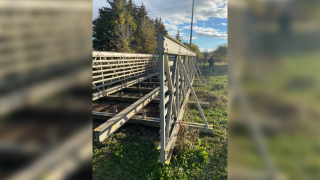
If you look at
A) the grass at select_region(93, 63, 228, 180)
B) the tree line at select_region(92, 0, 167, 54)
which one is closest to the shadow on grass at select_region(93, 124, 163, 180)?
the grass at select_region(93, 63, 228, 180)

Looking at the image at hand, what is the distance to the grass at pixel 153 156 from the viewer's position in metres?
2.52

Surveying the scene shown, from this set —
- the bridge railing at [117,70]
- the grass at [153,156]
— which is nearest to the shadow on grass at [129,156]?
the grass at [153,156]

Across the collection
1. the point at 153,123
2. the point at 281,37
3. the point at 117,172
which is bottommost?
the point at 117,172

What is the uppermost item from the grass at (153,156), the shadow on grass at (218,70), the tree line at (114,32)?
the tree line at (114,32)

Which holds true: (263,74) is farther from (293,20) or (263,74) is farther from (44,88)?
(44,88)

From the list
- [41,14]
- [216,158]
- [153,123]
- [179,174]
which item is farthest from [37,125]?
[153,123]

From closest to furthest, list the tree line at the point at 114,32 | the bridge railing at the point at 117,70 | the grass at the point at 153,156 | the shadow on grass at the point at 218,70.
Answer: the shadow on grass at the point at 218,70
the grass at the point at 153,156
the bridge railing at the point at 117,70
the tree line at the point at 114,32

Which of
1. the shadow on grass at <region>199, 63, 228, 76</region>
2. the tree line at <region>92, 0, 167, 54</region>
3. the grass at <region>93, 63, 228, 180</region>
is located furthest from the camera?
the tree line at <region>92, 0, 167, 54</region>

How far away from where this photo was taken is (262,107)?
62 centimetres

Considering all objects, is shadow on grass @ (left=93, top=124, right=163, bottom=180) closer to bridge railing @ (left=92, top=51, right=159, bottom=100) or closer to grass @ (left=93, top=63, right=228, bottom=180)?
grass @ (left=93, top=63, right=228, bottom=180)

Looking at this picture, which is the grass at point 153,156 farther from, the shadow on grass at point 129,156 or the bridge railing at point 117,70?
the bridge railing at point 117,70

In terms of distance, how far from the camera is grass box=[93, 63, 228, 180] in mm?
2516

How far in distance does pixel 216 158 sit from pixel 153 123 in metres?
1.45

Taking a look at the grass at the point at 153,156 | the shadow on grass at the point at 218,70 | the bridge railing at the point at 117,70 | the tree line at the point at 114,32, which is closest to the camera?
the shadow on grass at the point at 218,70
